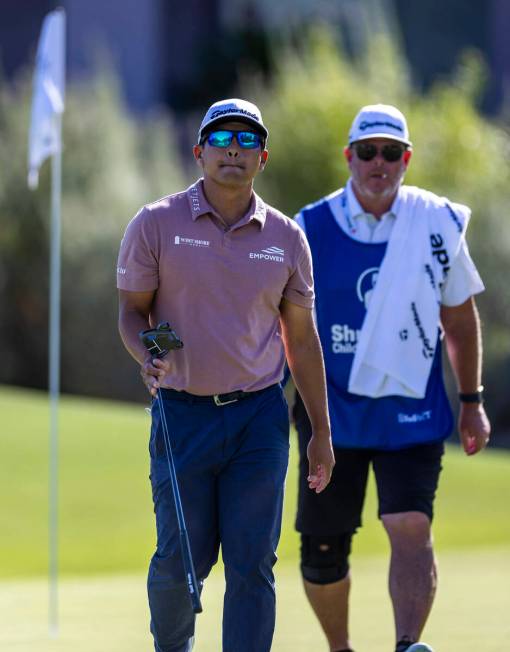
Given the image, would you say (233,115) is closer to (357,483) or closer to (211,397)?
(211,397)

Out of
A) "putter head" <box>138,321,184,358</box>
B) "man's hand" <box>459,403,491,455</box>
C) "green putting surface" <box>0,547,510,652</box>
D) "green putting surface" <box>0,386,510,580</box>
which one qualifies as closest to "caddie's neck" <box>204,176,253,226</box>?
"putter head" <box>138,321,184,358</box>

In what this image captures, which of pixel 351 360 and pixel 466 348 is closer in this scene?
pixel 351 360

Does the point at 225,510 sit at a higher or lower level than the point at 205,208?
lower

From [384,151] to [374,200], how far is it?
0.64ft

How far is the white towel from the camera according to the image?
605 cm

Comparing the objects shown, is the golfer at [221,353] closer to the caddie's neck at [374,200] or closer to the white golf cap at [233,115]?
the white golf cap at [233,115]

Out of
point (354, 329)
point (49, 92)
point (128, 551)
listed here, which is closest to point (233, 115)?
point (354, 329)

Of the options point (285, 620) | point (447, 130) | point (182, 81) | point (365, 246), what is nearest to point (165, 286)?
point (365, 246)

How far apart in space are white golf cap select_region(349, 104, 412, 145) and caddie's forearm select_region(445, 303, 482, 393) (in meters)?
0.73

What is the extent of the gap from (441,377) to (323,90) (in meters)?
18.6

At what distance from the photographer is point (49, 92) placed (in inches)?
314

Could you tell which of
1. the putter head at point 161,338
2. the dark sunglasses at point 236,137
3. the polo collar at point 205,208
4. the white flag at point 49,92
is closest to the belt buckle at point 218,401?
the putter head at point 161,338

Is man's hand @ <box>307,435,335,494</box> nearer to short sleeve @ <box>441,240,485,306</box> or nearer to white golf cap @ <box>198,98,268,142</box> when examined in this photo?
white golf cap @ <box>198,98,268,142</box>

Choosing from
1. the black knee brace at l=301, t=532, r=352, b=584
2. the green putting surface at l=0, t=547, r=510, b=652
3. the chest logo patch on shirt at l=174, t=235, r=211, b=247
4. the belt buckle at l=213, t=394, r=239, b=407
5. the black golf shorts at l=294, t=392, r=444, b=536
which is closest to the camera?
the chest logo patch on shirt at l=174, t=235, r=211, b=247
